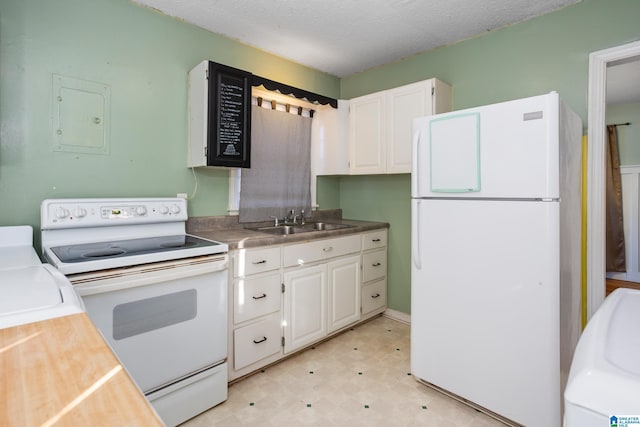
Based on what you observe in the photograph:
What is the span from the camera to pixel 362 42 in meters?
2.73

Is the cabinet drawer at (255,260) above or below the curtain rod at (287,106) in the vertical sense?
below

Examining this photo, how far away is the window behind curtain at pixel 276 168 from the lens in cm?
284

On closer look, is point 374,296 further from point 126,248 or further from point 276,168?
point 126,248

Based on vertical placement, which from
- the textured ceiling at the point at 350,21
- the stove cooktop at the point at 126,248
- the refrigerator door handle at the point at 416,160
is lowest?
the stove cooktop at the point at 126,248

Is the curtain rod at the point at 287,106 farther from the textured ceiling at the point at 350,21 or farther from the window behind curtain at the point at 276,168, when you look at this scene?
the textured ceiling at the point at 350,21

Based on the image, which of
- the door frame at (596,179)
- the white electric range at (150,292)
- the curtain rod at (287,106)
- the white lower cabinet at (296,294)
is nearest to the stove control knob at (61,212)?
the white electric range at (150,292)

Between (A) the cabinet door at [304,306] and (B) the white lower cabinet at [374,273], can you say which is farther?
(B) the white lower cabinet at [374,273]

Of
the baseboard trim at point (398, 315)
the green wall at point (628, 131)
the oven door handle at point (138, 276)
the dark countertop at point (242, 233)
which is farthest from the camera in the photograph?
the green wall at point (628, 131)

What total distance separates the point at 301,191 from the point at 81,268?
2.08 metres

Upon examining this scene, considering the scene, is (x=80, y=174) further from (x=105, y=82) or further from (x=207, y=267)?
(x=207, y=267)

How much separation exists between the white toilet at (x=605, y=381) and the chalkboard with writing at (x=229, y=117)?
2.09m

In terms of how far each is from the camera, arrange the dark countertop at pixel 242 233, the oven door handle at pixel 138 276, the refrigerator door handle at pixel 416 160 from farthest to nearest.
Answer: the dark countertop at pixel 242 233 < the refrigerator door handle at pixel 416 160 < the oven door handle at pixel 138 276

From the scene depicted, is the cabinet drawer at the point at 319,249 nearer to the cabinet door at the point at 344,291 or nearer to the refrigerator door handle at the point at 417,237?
the cabinet door at the point at 344,291

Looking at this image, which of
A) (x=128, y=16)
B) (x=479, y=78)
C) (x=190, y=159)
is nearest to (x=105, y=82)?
(x=128, y=16)
